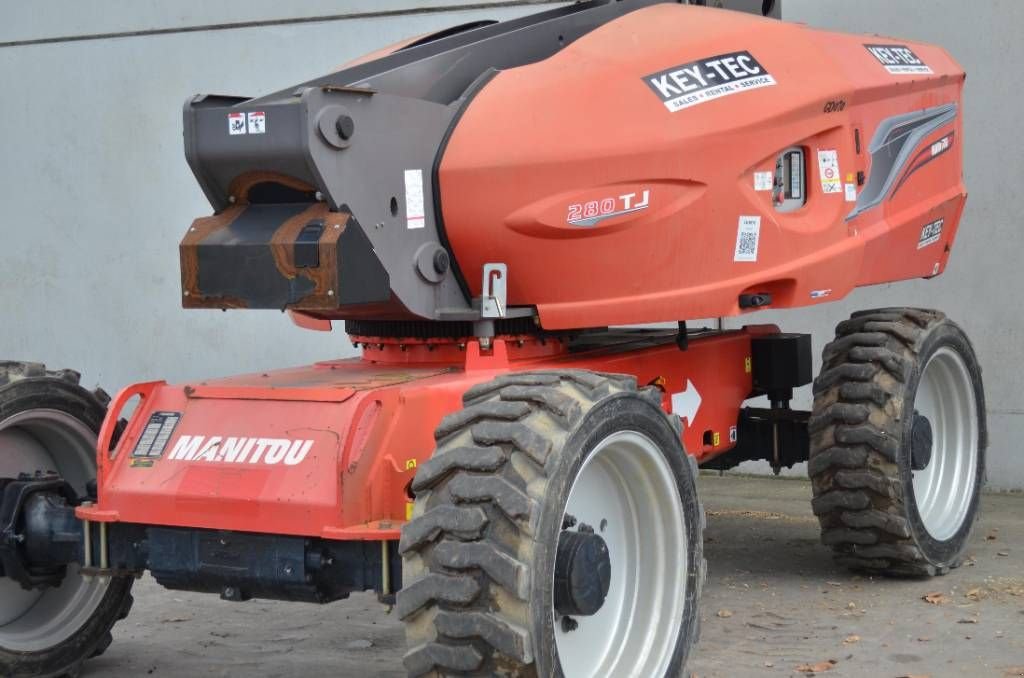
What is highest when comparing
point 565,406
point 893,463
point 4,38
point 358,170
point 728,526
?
point 4,38

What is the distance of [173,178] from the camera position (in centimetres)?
1104

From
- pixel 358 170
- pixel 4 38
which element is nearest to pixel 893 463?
pixel 358 170

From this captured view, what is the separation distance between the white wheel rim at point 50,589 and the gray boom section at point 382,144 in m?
1.17

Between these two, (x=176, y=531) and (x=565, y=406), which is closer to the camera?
(x=565, y=406)

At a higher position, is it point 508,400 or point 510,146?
point 510,146

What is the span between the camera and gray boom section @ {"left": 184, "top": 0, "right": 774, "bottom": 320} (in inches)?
201

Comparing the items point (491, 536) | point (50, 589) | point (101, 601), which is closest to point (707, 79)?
point (491, 536)

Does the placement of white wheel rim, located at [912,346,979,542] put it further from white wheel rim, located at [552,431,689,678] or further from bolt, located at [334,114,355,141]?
bolt, located at [334,114,355,141]

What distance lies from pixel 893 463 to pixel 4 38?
7.94 metres

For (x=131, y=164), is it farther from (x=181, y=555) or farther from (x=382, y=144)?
(x=181, y=555)

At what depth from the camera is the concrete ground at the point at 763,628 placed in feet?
19.0

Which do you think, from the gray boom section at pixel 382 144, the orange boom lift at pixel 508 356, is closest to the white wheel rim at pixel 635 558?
the orange boom lift at pixel 508 356

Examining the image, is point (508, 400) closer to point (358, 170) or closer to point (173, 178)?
point (358, 170)

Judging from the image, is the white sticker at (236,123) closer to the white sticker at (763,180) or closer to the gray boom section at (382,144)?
the gray boom section at (382,144)
